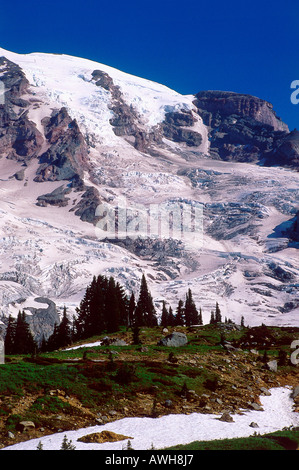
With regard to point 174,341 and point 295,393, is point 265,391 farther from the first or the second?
point 174,341

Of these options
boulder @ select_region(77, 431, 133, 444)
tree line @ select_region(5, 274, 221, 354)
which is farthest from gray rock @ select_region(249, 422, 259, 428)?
tree line @ select_region(5, 274, 221, 354)

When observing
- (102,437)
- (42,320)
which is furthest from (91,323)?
(42,320)

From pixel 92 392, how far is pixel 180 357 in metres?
16.3

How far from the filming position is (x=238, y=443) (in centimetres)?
2056

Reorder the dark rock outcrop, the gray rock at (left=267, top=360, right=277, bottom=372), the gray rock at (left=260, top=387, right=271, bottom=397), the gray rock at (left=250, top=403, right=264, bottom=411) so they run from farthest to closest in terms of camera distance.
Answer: the dark rock outcrop → the gray rock at (left=267, top=360, right=277, bottom=372) → the gray rock at (left=260, top=387, right=271, bottom=397) → the gray rock at (left=250, top=403, right=264, bottom=411)

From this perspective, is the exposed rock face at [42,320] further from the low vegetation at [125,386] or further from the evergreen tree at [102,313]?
the low vegetation at [125,386]

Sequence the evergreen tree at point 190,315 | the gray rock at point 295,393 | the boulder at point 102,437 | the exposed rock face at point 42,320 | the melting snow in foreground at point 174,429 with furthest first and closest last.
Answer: the exposed rock face at point 42,320, the evergreen tree at point 190,315, the gray rock at point 295,393, the boulder at point 102,437, the melting snow in foreground at point 174,429

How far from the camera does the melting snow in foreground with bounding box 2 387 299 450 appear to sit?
22.4 meters

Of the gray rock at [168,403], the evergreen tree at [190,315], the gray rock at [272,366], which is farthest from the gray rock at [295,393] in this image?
the evergreen tree at [190,315]

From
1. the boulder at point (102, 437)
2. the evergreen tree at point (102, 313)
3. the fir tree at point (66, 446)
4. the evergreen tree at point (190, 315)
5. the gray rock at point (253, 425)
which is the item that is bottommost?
the evergreen tree at point (190, 315)

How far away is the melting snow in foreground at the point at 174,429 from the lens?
881 inches

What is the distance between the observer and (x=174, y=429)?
1005 inches

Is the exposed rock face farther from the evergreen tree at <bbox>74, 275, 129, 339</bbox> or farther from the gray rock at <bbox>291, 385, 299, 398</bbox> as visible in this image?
the gray rock at <bbox>291, 385, 299, 398</bbox>
